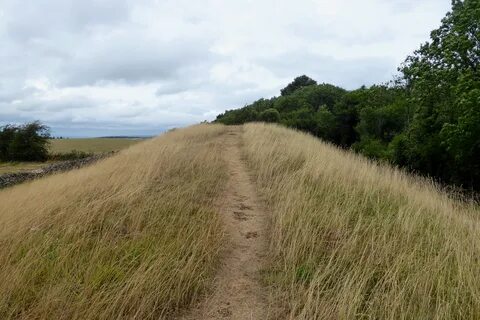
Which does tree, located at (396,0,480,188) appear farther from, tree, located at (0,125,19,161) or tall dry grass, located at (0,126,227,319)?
tree, located at (0,125,19,161)

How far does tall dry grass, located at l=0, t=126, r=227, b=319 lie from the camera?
4156 mm

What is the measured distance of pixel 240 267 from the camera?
5211 mm

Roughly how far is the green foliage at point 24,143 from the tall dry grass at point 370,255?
6524 cm

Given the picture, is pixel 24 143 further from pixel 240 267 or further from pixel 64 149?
pixel 240 267

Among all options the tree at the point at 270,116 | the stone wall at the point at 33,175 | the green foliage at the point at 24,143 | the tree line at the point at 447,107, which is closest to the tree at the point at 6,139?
the green foliage at the point at 24,143

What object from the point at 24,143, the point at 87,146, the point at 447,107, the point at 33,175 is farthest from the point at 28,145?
the point at 447,107

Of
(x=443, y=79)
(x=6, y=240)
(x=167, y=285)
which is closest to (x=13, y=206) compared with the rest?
(x=6, y=240)

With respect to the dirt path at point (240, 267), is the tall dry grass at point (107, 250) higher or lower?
higher

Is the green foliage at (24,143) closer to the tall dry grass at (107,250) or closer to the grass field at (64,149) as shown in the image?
the grass field at (64,149)

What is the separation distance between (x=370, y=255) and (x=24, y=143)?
2745 inches

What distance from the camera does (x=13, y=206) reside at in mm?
7777

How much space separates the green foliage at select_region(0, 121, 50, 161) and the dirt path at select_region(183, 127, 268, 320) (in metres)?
64.2

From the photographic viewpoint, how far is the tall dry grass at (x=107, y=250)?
13.6 ft

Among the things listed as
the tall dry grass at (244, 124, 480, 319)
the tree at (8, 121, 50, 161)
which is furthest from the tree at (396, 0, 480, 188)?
the tree at (8, 121, 50, 161)
